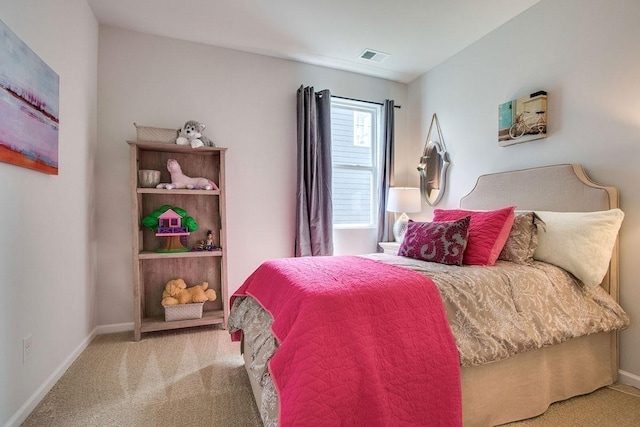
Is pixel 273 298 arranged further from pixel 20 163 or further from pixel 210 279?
pixel 210 279

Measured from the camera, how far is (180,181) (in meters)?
2.62

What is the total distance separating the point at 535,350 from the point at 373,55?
280cm

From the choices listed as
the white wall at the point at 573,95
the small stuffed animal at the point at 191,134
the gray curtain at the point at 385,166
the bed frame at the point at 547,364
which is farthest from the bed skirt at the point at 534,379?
the gray curtain at the point at 385,166

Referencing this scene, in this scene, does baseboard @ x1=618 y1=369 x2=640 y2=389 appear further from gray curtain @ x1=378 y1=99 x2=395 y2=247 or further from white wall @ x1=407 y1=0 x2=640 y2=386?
gray curtain @ x1=378 y1=99 x2=395 y2=247

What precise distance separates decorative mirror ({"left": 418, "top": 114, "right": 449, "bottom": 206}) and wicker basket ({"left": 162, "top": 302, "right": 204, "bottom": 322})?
2.53m

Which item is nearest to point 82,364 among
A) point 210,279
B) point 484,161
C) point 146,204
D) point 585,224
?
point 210,279

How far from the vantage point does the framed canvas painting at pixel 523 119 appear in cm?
224

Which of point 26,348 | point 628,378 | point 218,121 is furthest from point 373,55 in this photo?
point 26,348

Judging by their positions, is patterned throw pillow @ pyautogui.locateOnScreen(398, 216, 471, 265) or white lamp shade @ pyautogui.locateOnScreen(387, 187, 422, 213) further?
white lamp shade @ pyautogui.locateOnScreen(387, 187, 422, 213)

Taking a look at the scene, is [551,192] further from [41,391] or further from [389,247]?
[41,391]

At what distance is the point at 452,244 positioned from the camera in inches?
73.3

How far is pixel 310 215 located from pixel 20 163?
2150 mm

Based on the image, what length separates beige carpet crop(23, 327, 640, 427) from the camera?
1501 mm

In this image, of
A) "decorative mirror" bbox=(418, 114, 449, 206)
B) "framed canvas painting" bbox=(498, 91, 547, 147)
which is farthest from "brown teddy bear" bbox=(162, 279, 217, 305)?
"framed canvas painting" bbox=(498, 91, 547, 147)
